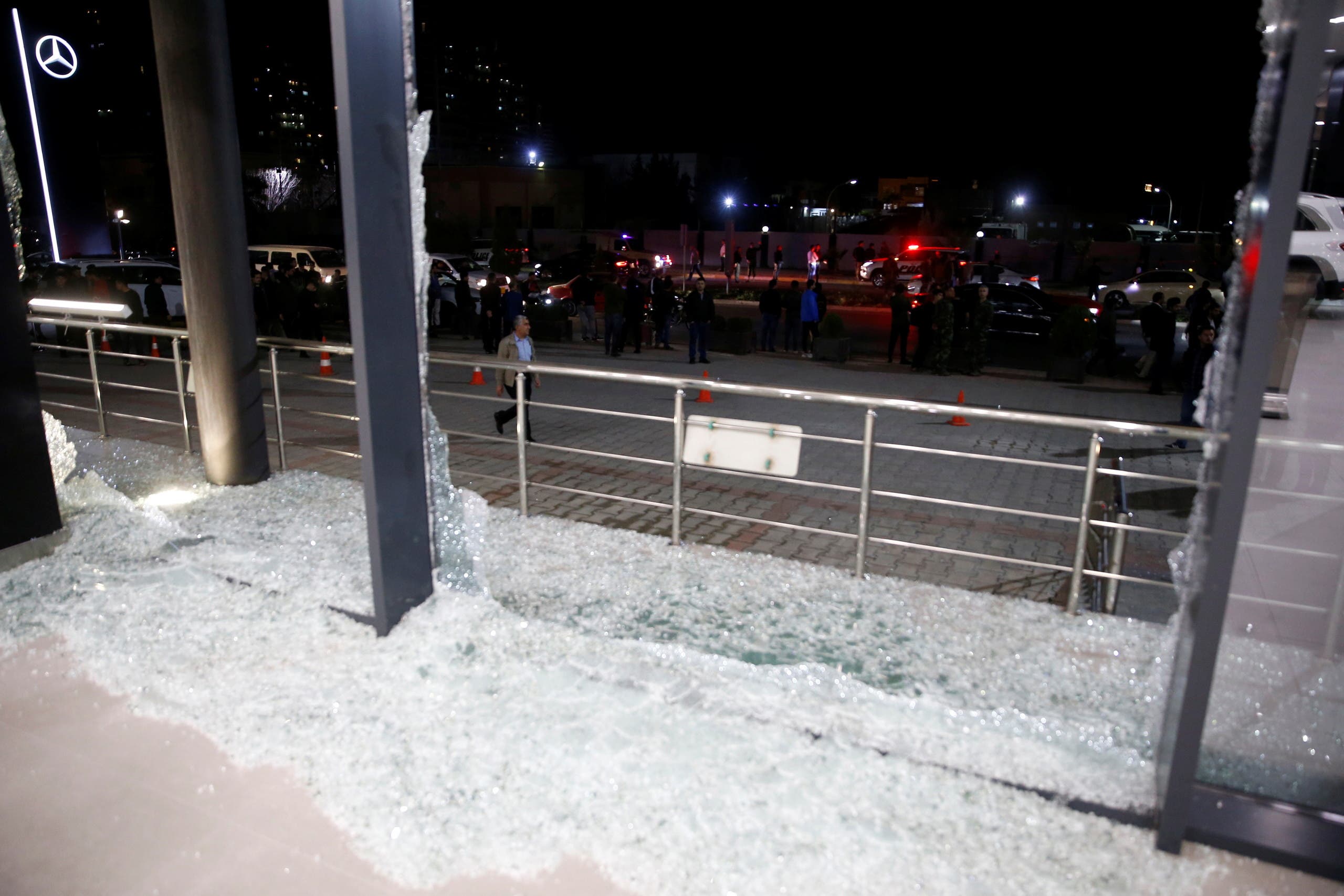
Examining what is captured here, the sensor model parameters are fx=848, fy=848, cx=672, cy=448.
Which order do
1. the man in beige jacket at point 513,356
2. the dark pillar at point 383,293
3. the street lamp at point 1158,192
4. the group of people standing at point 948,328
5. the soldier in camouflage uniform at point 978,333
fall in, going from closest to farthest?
the dark pillar at point 383,293
the man in beige jacket at point 513,356
the group of people standing at point 948,328
the soldier in camouflage uniform at point 978,333
the street lamp at point 1158,192

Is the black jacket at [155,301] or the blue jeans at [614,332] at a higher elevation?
the black jacket at [155,301]

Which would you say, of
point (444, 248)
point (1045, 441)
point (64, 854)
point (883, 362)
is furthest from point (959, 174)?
point (64, 854)

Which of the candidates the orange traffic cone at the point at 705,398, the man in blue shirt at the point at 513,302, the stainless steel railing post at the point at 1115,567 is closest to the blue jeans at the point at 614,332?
the man in blue shirt at the point at 513,302

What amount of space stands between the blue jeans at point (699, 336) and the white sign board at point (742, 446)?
33.1 ft

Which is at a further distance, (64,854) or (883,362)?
(883,362)

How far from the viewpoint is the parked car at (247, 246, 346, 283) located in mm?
22875

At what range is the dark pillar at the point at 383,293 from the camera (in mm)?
3633

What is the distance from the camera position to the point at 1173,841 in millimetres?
2770

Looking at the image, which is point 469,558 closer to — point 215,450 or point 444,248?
point 215,450

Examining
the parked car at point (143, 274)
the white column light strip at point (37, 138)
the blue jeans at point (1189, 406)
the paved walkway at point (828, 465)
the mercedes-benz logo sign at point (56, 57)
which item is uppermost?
the mercedes-benz logo sign at point (56, 57)

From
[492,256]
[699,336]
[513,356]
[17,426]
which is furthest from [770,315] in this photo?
[492,256]

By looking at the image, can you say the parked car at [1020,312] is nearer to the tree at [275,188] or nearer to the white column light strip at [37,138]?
the white column light strip at [37,138]

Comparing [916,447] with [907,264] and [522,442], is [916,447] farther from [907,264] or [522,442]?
[907,264]

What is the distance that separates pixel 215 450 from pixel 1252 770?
6828 millimetres
